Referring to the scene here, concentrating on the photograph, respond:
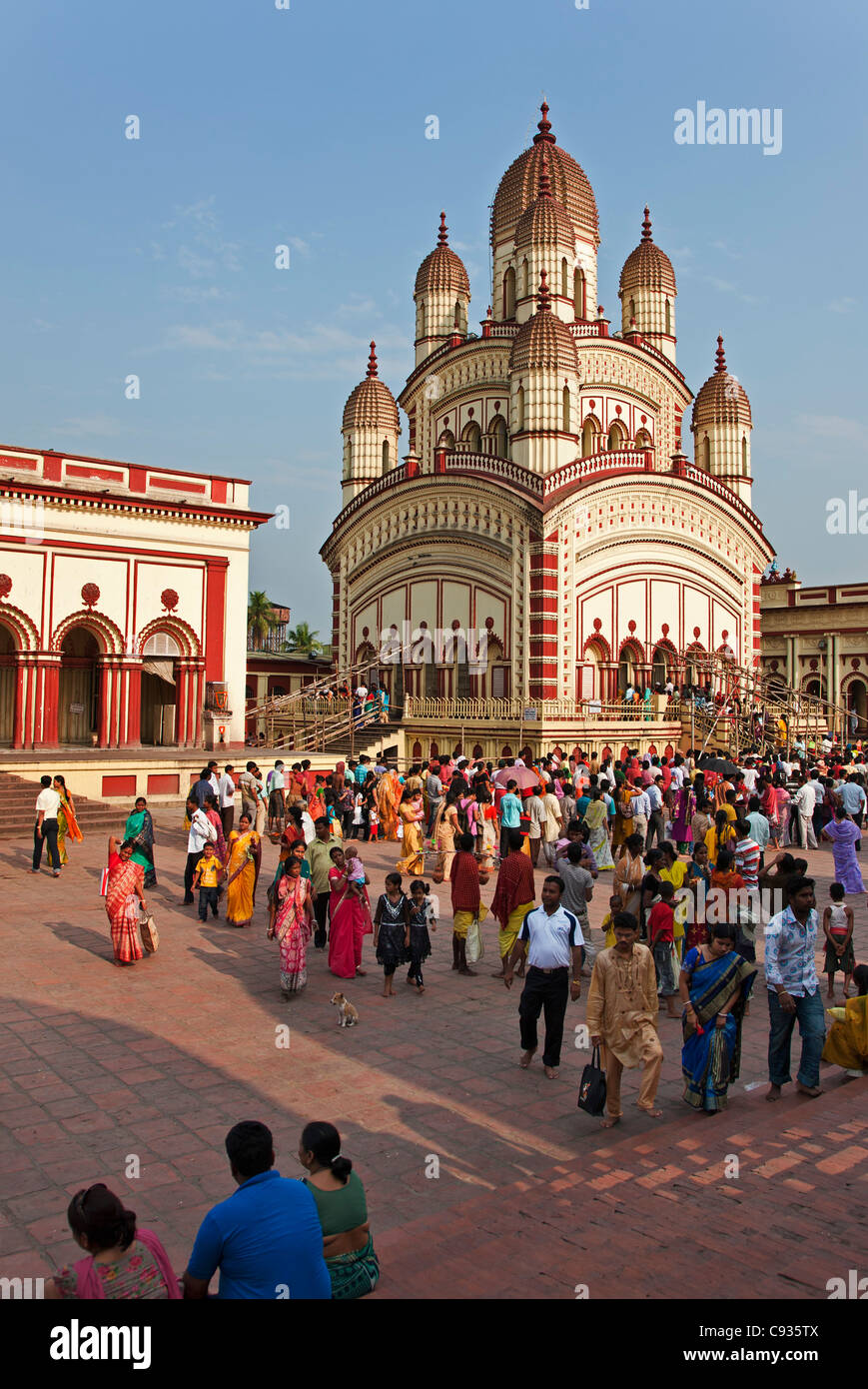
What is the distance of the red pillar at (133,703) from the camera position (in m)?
24.4

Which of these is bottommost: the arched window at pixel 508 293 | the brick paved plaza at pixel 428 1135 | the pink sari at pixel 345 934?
the brick paved plaza at pixel 428 1135

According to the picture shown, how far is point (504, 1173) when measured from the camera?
5941 millimetres

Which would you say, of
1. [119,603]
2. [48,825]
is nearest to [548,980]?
[48,825]

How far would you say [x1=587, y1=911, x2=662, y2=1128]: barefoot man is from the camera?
652 cm

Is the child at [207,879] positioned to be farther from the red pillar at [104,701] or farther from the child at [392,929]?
the red pillar at [104,701]

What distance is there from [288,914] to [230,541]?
1786 cm

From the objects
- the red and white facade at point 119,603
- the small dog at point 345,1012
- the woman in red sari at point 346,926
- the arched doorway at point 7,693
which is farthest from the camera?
the arched doorway at point 7,693

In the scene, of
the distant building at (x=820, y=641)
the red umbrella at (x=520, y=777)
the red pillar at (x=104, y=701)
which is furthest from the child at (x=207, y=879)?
the distant building at (x=820, y=641)

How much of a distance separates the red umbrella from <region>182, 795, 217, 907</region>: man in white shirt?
4.84m

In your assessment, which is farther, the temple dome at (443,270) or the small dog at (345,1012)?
the temple dome at (443,270)

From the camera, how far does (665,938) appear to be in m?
8.73

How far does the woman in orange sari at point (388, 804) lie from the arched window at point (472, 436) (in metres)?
19.1

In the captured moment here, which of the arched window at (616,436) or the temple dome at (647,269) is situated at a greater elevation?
the temple dome at (647,269)

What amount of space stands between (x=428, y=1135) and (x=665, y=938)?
3.13m
